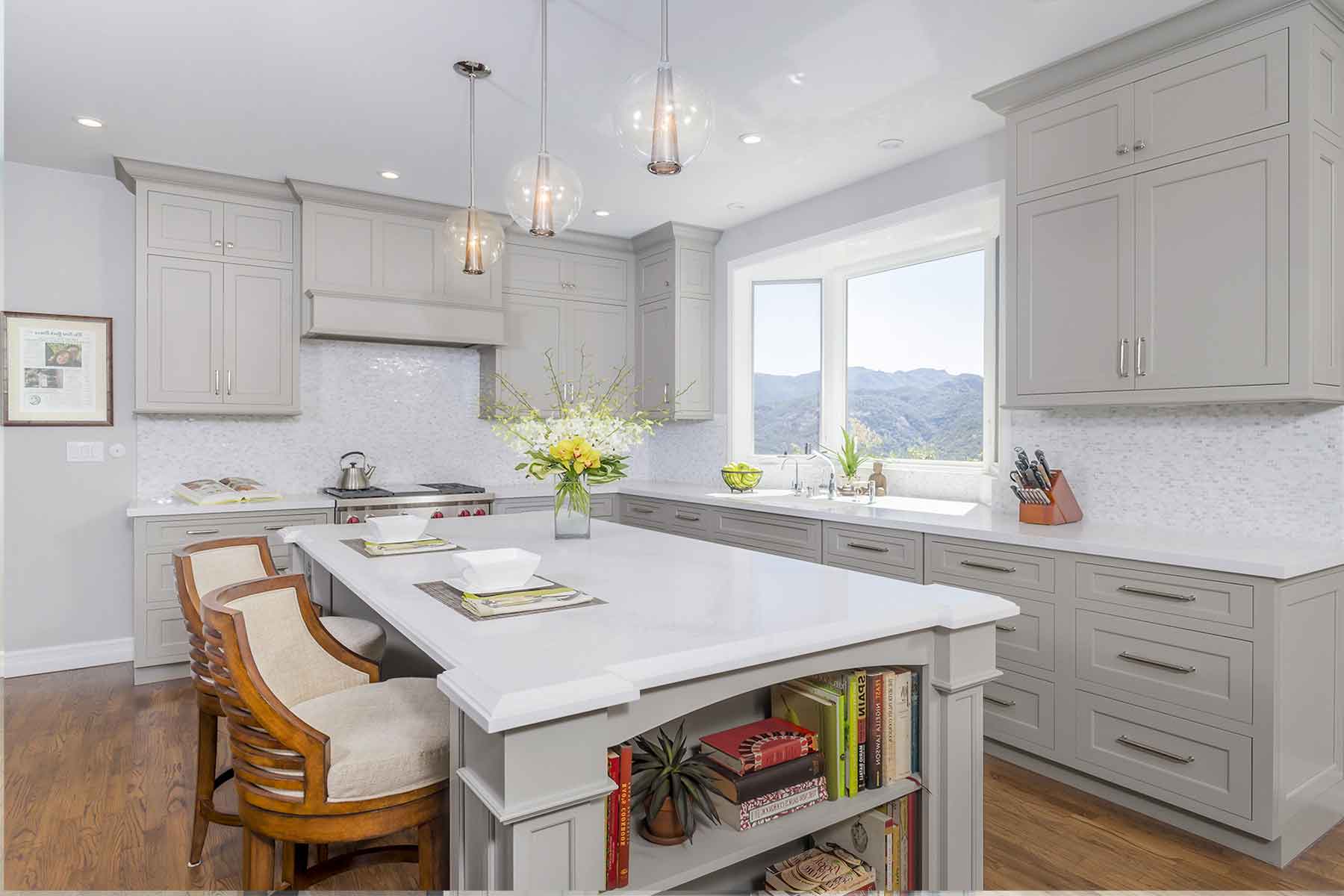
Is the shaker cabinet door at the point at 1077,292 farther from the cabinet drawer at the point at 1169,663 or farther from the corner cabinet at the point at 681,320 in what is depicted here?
the corner cabinet at the point at 681,320

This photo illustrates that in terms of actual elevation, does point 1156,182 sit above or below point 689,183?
below

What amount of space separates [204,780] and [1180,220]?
11.4 ft

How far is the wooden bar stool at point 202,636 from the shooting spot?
205 centimetres

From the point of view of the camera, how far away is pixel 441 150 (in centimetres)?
376

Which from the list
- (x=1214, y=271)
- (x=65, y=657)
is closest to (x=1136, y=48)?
(x=1214, y=271)

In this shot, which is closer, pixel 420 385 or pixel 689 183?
pixel 689 183

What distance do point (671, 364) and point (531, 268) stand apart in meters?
1.14

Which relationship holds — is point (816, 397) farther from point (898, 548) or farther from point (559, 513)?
point (559, 513)

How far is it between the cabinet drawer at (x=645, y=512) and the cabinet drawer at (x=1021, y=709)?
7.43 ft

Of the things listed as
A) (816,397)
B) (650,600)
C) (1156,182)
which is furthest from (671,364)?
(650,600)

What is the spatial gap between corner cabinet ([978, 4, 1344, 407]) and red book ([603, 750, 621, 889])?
233 centimetres

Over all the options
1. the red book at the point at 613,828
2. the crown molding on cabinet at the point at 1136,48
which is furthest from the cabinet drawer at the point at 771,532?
the red book at the point at 613,828

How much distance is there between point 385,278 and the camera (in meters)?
4.50

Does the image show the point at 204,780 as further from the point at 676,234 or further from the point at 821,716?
the point at 676,234
